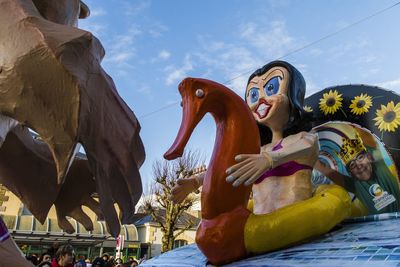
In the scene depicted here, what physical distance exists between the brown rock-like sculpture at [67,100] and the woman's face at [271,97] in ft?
4.04

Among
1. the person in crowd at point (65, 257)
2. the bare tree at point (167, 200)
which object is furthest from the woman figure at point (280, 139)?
the bare tree at point (167, 200)

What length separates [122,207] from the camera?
1.09m

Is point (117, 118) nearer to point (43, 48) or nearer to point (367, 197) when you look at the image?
point (43, 48)

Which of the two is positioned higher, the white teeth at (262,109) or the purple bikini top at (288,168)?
the white teeth at (262,109)

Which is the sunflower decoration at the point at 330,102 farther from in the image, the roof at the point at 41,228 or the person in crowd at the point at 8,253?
the roof at the point at 41,228

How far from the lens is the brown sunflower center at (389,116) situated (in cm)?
249

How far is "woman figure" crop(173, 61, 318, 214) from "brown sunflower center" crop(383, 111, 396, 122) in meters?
0.58

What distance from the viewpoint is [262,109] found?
2227 millimetres

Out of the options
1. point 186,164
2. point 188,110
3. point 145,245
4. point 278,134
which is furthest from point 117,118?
point 145,245

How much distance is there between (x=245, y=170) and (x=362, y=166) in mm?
999

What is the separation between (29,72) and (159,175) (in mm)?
12617

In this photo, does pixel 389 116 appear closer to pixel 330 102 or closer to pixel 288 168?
pixel 330 102

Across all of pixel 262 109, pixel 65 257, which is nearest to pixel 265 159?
pixel 262 109

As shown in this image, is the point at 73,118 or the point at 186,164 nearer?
the point at 73,118
